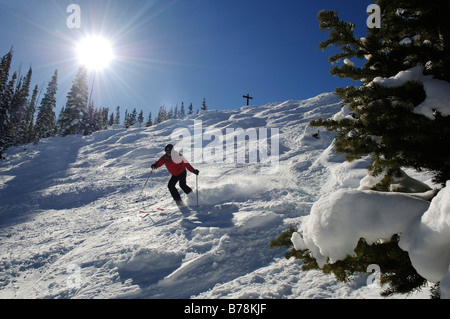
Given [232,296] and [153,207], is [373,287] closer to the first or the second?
[232,296]

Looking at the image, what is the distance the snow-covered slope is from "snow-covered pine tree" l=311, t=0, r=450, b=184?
1.91m

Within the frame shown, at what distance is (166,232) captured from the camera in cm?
559

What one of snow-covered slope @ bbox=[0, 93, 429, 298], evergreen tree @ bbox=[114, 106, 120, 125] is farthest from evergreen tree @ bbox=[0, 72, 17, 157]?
evergreen tree @ bbox=[114, 106, 120, 125]

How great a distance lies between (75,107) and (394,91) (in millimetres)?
49505

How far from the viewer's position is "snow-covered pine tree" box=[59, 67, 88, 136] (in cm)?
4156

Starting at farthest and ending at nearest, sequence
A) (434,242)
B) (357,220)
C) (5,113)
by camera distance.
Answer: (5,113) → (357,220) → (434,242)

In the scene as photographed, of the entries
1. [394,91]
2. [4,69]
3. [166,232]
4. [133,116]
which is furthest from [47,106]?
[394,91]

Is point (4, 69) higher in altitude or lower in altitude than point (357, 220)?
higher

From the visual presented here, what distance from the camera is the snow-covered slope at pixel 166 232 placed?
11.7 feet

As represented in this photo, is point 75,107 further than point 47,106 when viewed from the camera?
No

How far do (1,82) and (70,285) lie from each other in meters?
44.7

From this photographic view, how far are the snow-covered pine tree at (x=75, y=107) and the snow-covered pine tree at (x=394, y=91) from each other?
157 feet

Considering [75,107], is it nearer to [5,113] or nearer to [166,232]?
[5,113]

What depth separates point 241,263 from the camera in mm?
4051
